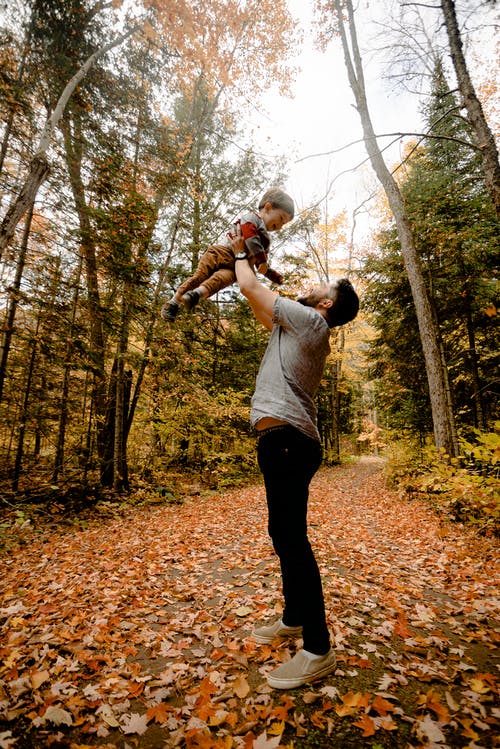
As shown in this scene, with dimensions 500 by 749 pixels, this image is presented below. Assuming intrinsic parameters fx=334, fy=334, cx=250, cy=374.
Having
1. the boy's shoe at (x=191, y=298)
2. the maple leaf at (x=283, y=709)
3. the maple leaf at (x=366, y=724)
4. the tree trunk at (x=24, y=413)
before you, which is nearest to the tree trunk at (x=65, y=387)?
the tree trunk at (x=24, y=413)

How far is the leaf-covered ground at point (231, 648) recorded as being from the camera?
72.1 inches

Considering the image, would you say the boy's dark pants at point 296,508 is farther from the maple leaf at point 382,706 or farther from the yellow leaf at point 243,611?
the yellow leaf at point 243,611

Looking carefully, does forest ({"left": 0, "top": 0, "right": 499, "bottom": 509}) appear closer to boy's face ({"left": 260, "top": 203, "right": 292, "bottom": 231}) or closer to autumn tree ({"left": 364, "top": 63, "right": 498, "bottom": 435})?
autumn tree ({"left": 364, "top": 63, "right": 498, "bottom": 435})

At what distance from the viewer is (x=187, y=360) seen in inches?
363

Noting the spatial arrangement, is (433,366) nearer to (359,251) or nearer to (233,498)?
(233,498)

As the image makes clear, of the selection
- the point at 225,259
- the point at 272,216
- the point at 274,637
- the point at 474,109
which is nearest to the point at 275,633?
the point at 274,637

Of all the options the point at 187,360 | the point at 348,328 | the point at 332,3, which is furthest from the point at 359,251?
the point at 187,360

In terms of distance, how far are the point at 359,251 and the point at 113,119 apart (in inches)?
588

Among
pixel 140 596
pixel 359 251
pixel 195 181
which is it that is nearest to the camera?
pixel 140 596

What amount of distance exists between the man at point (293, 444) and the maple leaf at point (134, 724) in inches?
29.6

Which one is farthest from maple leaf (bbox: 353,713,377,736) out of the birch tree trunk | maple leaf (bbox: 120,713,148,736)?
the birch tree trunk

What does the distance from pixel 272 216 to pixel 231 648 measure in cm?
334

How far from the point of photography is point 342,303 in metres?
2.24

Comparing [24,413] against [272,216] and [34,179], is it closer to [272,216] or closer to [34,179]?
[34,179]
